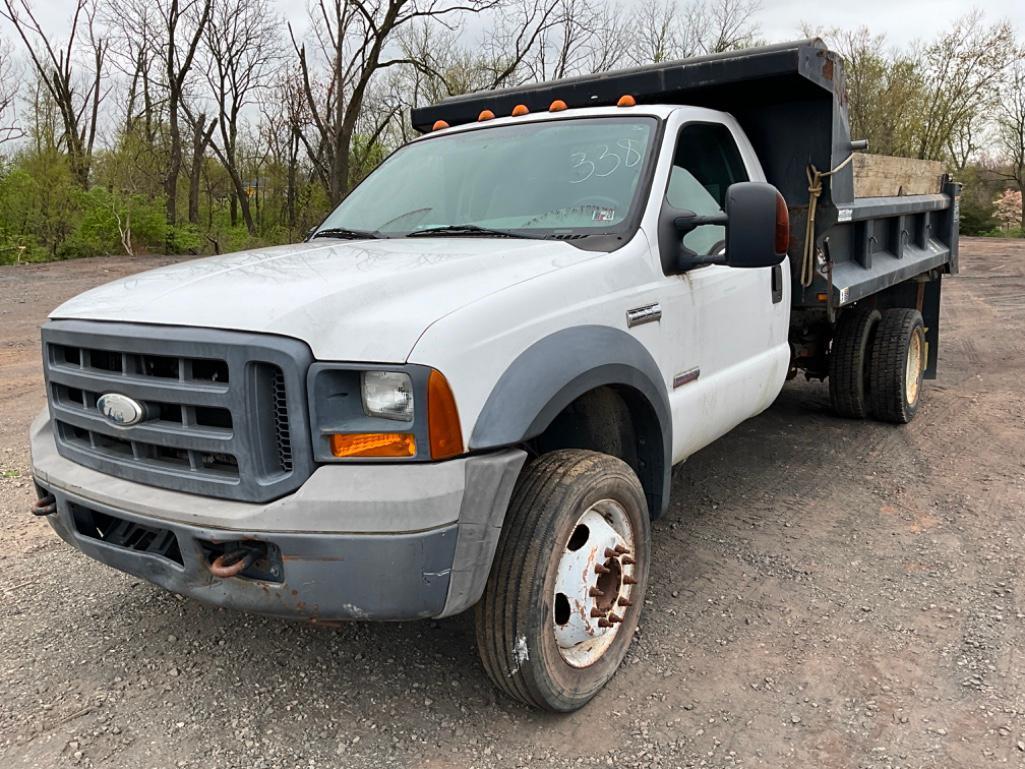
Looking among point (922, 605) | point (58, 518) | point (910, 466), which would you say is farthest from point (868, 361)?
point (58, 518)

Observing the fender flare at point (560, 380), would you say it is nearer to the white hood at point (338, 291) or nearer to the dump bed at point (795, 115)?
the white hood at point (338, 291)

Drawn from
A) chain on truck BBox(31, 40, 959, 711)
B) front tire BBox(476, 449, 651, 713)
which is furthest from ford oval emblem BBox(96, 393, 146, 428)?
front tire BBox(476, 449, 651, 713)

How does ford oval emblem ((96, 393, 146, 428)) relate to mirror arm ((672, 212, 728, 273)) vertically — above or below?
below

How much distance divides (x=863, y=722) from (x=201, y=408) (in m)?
2.31

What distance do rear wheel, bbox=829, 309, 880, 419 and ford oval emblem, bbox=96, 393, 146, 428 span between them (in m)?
5.07

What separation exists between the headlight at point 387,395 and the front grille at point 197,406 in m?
0.17

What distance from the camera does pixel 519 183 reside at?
3.73 metres

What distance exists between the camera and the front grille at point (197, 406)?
7.59 feet

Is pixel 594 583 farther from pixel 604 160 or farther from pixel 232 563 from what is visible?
pixel 604 160

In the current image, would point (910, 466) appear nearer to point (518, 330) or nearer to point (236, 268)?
point (518, 330)

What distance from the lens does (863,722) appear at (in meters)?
2.75

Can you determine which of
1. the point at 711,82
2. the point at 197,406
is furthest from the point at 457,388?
the point at 711,82

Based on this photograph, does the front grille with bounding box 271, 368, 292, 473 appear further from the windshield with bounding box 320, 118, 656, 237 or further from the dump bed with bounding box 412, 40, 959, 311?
the dump bed with bounding box 412, 40, 959, 311

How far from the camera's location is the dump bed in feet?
14.3
